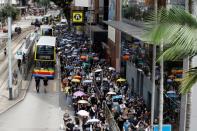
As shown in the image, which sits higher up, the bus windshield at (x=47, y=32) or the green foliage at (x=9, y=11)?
the green foliage at (x=9, y=11)

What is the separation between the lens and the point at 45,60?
4572 centimetres

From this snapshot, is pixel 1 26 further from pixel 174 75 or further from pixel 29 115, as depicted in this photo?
pixel 174 75

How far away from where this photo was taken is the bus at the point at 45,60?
4366 cm

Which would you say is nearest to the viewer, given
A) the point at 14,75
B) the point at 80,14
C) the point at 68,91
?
the point at 68,91

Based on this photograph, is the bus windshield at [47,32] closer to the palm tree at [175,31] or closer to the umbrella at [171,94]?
the umbrella at [171,94]

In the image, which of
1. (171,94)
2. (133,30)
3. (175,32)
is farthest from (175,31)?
(133,30)

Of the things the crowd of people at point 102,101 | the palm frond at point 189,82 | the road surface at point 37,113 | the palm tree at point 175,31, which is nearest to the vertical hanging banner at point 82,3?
the crowd of people at point 102,101

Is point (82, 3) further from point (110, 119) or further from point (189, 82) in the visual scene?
point (189, 82)

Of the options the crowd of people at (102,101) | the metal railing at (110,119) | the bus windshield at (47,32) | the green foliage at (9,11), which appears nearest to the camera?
the metal railing at (110,119)

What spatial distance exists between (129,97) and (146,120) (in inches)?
250

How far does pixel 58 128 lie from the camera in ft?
90.9

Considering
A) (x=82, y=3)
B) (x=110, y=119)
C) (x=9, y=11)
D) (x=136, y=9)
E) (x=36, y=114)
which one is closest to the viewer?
(x=110, y=119)

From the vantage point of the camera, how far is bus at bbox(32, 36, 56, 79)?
4366 cm

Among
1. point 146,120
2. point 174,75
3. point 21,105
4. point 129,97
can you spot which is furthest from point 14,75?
point 174,75
